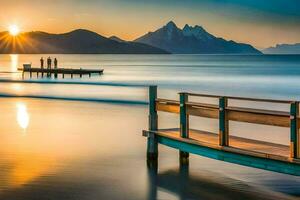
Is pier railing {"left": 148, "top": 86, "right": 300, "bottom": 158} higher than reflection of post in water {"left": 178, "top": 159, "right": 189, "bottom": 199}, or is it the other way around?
pier railing {"left": 148, "top": 86, "right": 300, "bottom": 158}

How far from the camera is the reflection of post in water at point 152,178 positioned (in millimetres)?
12422

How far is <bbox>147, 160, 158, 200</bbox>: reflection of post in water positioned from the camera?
1242cm

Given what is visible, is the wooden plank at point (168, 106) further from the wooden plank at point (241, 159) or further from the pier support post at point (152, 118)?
the wooden plank at point (241, 159)

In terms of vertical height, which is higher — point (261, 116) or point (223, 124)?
point (261, 116)

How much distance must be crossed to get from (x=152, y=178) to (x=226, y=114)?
2.78 meters

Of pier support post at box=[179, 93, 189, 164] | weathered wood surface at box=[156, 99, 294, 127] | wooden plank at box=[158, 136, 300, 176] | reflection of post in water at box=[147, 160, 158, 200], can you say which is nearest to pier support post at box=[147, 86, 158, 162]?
reflection of post in water at box=[147, 160, 158, 200]

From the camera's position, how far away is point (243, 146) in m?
12.4

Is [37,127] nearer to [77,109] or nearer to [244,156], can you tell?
[77,109]

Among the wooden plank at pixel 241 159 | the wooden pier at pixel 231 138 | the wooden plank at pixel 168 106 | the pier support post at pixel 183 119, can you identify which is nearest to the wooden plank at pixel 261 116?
the wooden pier at pixel 231 138

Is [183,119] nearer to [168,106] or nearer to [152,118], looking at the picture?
[168,106]

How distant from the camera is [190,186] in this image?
13008mm

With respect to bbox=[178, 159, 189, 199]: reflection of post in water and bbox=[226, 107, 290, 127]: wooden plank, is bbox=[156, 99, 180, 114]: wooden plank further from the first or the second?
bbox=[226, 107, 290, 127]: wooden plank

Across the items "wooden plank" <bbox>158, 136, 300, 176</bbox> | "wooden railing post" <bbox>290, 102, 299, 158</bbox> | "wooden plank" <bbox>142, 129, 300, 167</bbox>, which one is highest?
"wooden railing post" <bbox>290, 102, 299, 158</bbox>

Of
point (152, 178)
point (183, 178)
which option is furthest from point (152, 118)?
point (183, 178)
